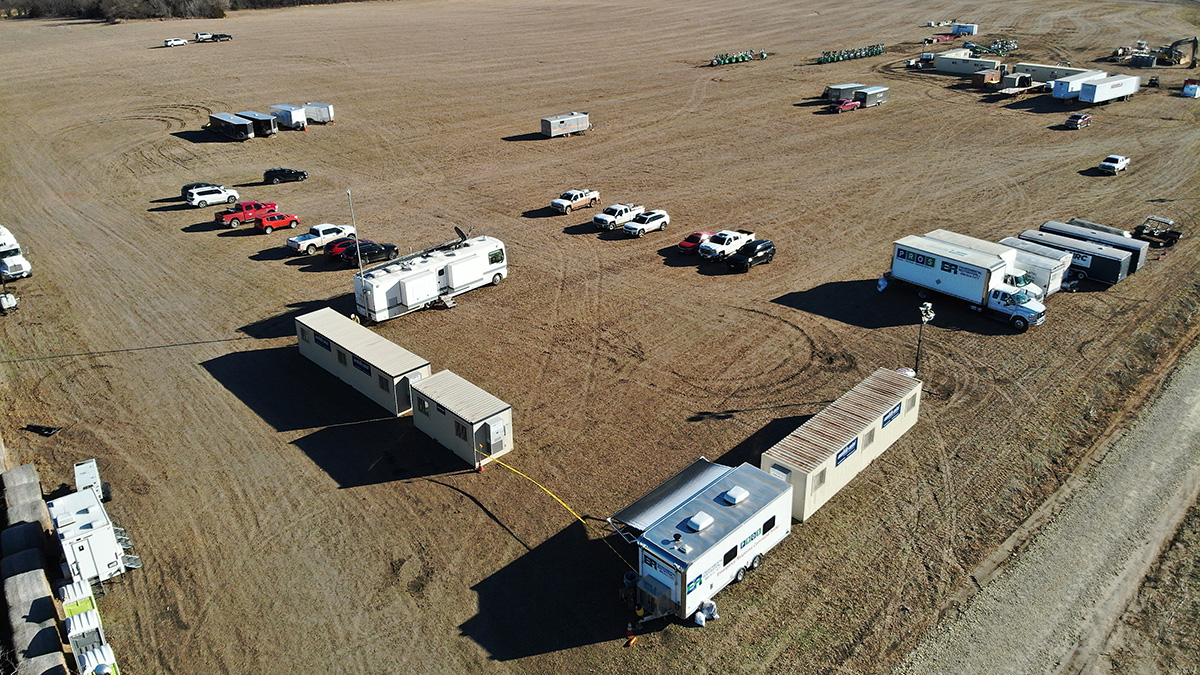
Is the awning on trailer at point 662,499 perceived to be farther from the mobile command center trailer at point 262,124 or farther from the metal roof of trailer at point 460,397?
the mobile command center trailer at point 262,124

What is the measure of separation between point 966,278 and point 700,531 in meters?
22.5

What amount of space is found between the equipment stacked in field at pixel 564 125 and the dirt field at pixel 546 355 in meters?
3.09

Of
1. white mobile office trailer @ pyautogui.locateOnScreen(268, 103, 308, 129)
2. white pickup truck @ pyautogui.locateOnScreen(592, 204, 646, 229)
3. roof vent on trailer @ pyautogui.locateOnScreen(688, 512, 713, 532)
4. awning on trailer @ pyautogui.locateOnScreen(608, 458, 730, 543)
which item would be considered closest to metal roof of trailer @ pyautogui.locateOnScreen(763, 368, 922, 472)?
awning on trailer @ pyautogui.locateOnScreen(608, 458, 730, 543)

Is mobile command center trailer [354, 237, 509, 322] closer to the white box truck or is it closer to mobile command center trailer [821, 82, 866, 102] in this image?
the white box truck

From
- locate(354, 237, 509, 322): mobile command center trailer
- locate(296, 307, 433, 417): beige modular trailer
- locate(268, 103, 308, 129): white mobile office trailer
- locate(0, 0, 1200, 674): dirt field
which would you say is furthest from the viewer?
locate(268, 103, 308, 129): white mobile office trailer

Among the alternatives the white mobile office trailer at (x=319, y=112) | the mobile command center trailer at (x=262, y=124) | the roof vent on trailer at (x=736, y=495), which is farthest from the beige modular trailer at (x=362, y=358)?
the white mobile office trailer at (x=319, y=112)

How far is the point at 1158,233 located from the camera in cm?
4556

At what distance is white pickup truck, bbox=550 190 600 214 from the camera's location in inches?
2019

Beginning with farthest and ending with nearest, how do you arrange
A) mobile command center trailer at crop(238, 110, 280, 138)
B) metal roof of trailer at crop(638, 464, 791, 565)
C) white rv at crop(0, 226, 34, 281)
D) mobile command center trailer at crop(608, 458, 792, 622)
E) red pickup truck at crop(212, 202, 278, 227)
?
mobile command center trailer at crop(238, 110, 280, 138) → red pickup truck at crop(212, 202, 278, 227) → white rv at crop(0, 226, 34, 281) → metal roof of trailer at crop(638, 464, 791, 565) → mobile command center trailer at crop(608, 458, 792, 622)

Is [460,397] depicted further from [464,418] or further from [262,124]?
[262,124]

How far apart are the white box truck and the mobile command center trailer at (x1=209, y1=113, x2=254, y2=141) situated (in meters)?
53.3

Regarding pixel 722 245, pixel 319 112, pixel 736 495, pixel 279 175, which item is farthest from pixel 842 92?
pixel 736 495

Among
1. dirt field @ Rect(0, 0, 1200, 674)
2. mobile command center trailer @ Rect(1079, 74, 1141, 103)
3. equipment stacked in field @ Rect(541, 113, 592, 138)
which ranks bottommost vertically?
dirt field @ Rect(0, 0, 1200, 674)

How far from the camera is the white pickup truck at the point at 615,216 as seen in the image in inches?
1885
